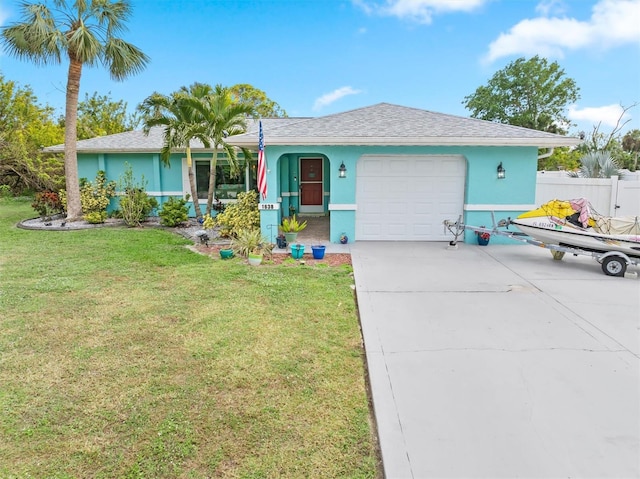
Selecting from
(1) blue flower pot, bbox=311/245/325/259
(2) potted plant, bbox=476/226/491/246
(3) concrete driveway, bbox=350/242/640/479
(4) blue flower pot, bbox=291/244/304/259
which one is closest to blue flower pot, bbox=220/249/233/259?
(4) blue flower pot, bbox=291/244/304/259

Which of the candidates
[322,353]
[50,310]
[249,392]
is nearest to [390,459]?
[249,392]

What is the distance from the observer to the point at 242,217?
10164mm

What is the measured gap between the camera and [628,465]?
257 cm

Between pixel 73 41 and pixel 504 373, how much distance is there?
1437cm

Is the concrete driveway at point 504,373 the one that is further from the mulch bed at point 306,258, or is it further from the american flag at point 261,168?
the american flag at point 261,168

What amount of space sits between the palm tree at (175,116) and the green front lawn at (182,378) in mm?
5674

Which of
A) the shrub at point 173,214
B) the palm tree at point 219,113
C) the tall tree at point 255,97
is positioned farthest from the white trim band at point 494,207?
the tall tree at point 255,97

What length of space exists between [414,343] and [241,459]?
2.34 m

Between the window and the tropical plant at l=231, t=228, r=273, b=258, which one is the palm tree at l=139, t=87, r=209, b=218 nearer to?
the window

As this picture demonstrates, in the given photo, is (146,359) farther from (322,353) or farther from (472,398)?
(472,398)

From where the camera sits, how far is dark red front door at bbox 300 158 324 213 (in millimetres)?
14984

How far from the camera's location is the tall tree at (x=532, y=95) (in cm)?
3262

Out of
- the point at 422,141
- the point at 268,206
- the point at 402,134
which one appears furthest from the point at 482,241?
the point at 268,206

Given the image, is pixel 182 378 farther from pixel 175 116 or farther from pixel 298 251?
pixel 175 116
